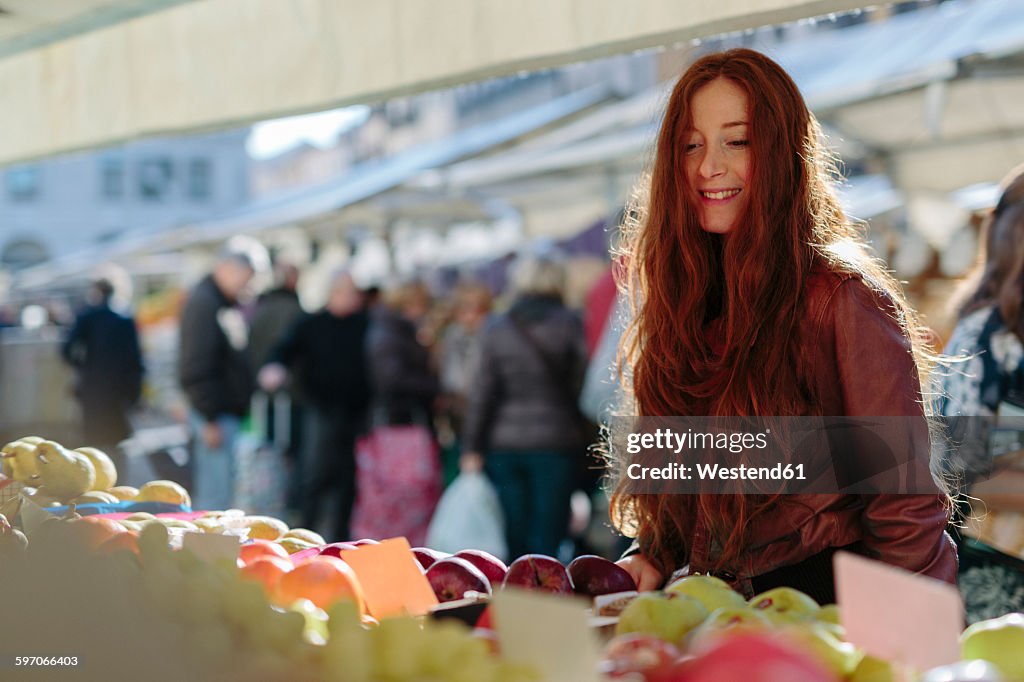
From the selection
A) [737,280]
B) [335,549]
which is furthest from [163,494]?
[737,280]

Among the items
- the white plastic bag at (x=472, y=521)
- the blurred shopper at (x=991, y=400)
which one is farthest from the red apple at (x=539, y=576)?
the white plastic bag at (x=472, y=521)

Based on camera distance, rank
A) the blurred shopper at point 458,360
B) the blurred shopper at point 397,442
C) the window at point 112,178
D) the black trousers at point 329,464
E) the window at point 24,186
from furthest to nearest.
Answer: the window at point 112,178 → the window at point 24,186 → the blurred shopper at point 458,360 → the black trousers at point 329,464 → the blurred shopper at point 397,442

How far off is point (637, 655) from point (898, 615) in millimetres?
245

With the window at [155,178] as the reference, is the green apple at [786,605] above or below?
below

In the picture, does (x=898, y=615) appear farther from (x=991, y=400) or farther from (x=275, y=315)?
(x=275, y=315)

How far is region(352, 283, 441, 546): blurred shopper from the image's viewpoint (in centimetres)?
581

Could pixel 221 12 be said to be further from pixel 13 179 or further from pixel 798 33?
pixel 13 179

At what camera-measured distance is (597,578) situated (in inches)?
63.7

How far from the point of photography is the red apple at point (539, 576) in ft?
5.04

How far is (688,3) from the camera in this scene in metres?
1.81

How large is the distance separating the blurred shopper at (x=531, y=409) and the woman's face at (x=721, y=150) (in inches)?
131

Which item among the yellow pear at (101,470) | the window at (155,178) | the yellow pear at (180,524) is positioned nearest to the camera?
the yellow pear at (180,524)

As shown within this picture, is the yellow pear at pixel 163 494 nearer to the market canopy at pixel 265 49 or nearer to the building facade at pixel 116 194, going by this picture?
the market canopy at pixel 265 49

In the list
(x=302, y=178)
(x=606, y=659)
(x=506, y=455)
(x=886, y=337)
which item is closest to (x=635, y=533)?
(x=886, y=337)
